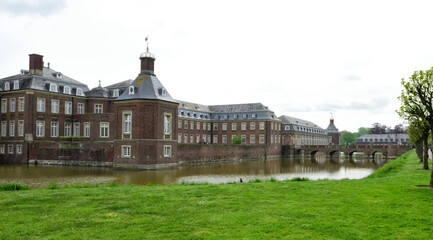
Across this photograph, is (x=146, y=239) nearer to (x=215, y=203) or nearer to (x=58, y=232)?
(x=58, y=232)

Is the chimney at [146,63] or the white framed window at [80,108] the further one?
the white framed window at [80,108]

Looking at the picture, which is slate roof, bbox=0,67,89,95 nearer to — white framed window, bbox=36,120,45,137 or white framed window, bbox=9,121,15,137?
white framed window, bbox=36,120,45,137

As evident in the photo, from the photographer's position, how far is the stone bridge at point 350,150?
61.8 metres

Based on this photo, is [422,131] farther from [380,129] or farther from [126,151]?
[380,129]

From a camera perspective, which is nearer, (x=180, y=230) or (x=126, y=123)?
(x=180, y=230)

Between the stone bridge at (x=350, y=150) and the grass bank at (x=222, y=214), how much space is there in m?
54.1

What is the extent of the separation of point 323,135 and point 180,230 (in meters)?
95.9

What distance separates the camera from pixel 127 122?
33.6 m

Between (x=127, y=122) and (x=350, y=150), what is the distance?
44580 mm

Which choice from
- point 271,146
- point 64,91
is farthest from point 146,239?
point 271,146

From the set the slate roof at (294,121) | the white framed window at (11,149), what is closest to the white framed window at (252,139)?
the slate roof at (294,121)

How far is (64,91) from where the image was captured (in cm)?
4291

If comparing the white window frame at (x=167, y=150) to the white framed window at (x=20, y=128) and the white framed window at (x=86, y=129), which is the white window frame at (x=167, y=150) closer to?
the white framed window at (x=86, y=129)

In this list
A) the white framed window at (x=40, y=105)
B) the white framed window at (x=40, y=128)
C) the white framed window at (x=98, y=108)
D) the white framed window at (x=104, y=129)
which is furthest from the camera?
the white framed window at (x=98, y=108)
